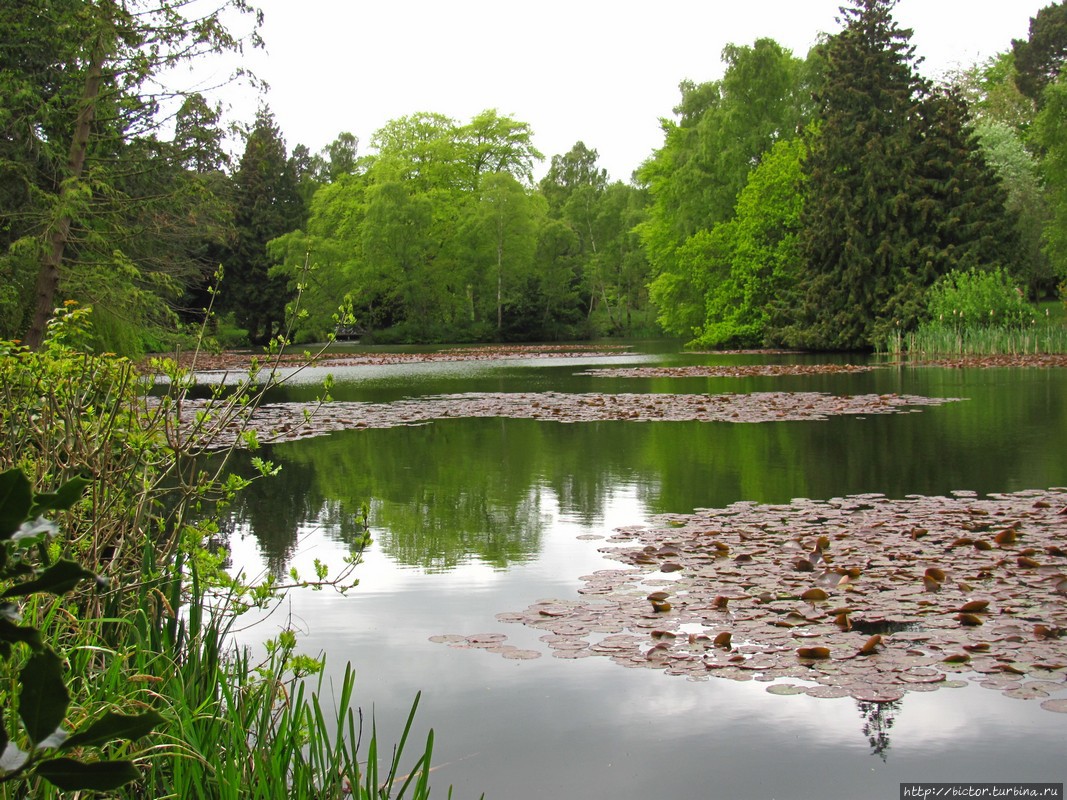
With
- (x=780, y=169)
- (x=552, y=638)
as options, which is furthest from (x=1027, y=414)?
(x=780, y=169)

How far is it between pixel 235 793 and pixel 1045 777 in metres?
2.42

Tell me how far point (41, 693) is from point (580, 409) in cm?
1512

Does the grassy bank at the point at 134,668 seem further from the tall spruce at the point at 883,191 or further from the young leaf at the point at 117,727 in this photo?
the tall spruce at the point at 883,191

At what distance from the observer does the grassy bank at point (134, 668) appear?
97cm

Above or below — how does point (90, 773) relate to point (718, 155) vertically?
below

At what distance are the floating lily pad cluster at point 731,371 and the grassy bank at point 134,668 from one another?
2020 centimetres

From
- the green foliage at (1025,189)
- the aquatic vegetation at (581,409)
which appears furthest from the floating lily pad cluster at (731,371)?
the green foliage at (1025,189)

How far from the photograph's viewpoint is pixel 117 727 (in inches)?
38.4

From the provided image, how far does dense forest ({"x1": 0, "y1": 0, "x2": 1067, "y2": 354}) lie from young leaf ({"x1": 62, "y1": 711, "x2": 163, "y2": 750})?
2796 mm

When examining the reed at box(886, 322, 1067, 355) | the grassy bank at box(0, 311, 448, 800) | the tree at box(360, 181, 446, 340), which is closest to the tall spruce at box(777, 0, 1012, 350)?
the reed at box(886, 322, 1067, 355)

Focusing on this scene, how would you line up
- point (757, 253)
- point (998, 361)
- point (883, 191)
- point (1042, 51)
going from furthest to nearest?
point (1042, 51)
point (757, 253)
point (883, 191)
point (998, 361)

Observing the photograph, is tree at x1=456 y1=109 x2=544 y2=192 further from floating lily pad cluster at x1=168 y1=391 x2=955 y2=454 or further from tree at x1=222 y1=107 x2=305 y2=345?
floating lily pad cluster at x1=168 y1=391 x2=955 y2=454

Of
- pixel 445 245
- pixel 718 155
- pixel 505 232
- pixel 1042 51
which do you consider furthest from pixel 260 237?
pixel 1042 51

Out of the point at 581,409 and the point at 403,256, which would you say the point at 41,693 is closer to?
the point at 581,409
